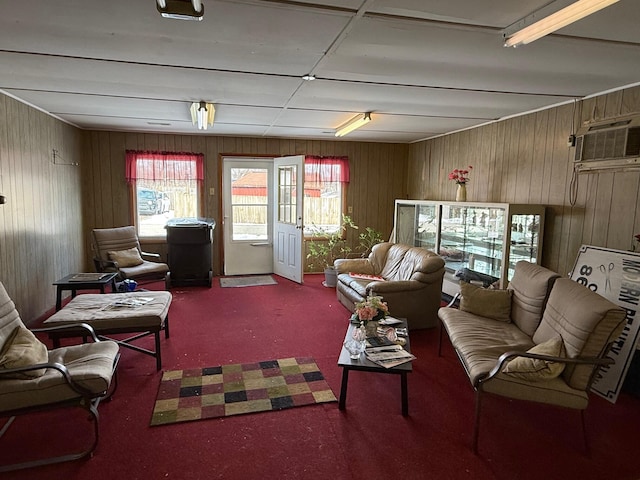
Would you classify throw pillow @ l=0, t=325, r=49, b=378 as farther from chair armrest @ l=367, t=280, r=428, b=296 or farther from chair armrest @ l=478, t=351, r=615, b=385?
chair armrest @ l=367, t=280, r=428, b=296

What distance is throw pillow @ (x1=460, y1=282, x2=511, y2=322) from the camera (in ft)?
10.8

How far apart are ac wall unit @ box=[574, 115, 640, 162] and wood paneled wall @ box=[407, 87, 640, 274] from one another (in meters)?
0.08

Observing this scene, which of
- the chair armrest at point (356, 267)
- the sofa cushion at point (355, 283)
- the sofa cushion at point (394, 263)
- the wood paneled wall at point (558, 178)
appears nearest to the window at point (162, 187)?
the chair armrest at point (356, 267)

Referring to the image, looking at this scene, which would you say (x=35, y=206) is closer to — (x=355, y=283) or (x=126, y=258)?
(x=126, y=258)

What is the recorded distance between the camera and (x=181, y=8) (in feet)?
5.75

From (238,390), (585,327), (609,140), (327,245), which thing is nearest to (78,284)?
(238,390)

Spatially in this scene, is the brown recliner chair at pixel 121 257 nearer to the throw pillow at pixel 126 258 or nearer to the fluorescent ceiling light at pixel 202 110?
the throw pillow at pixel 126 258

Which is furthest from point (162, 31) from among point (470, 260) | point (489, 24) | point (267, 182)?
point (267, 182)

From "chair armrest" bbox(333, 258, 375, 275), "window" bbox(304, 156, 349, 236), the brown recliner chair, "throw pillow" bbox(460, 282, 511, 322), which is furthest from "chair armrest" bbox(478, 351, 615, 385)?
"window" bbox(304, 156, 349, 236)

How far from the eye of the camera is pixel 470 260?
4.81 m

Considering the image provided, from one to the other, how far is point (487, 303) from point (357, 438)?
1649 mm

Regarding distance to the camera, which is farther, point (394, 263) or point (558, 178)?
point (394, 263)

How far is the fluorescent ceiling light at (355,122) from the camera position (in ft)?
14.9

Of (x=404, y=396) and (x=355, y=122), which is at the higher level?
(x=355, y=122)
